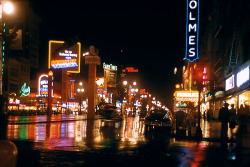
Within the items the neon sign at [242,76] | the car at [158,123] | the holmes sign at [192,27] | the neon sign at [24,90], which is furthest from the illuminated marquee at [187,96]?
the neon sign at [24,90]

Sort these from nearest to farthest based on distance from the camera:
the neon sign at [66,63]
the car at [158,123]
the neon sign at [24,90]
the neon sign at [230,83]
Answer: the car at [158,123] < the neon sign at [230,83] < the neon sign at [66,63] < the neon sign at [24,90]

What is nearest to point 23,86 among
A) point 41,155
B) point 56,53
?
point 56,53

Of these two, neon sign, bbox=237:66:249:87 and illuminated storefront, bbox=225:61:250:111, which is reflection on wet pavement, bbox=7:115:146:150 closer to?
illuminated storefront, bbox=225:61:250:111

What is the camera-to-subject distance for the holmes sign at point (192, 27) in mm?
39500

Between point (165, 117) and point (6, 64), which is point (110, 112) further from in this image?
point (6, 64)

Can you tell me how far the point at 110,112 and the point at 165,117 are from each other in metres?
35.4

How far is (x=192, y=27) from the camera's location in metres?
40.2

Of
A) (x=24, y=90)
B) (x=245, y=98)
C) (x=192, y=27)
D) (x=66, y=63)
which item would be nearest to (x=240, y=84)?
(x=245, y=98)

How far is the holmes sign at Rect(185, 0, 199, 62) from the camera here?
39500mm

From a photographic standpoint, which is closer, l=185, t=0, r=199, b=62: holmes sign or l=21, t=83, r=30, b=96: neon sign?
l=185, t=0, r=199, b=62: holmes sign

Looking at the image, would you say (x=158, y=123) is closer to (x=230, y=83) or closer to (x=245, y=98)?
(x=245, y=98)

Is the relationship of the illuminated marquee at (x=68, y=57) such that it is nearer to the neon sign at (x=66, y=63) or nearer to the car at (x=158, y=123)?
the neon sign at (x=66, y=63)

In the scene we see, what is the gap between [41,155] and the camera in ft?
37.0

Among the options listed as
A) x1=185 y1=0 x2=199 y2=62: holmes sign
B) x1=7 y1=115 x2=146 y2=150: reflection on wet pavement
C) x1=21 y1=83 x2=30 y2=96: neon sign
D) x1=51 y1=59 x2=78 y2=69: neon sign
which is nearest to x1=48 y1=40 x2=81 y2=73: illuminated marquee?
x1=51 y1=59 x2=78 y2=69: neon sign
